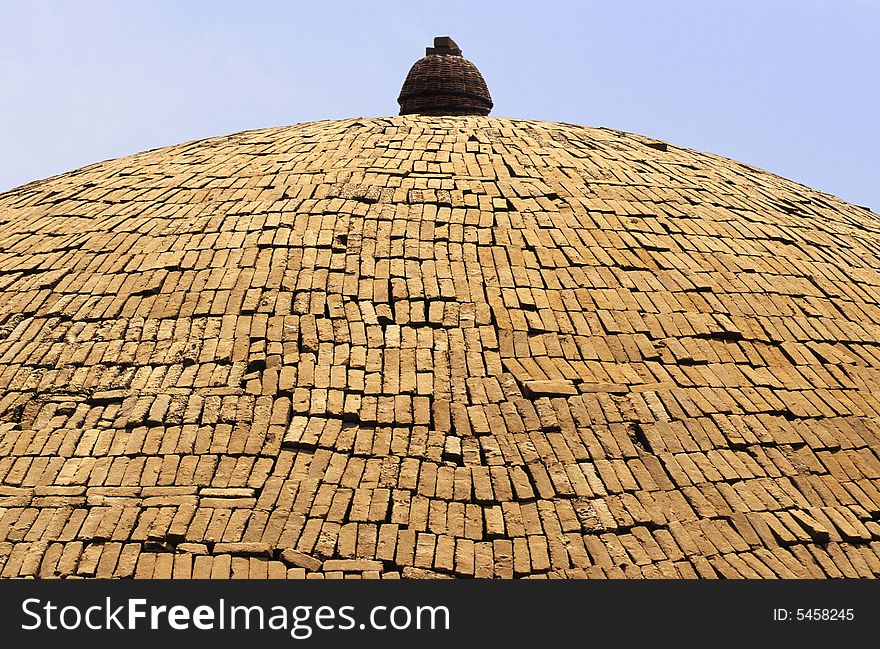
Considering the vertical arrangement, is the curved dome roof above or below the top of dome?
below

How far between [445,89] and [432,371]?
508 centimetres

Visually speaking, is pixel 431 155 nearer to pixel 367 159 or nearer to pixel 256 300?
pixel 367 159

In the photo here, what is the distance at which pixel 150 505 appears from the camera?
552 cm

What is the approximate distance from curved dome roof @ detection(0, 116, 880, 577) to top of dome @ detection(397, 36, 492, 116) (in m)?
1.76

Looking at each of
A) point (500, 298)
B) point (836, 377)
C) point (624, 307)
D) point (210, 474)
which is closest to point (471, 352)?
point (500, 298)

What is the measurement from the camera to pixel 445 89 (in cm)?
1073

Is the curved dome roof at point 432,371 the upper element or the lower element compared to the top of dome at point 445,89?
lower

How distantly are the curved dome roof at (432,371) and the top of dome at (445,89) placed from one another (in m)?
1.76

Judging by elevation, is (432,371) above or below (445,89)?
below

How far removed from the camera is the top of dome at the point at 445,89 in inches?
422

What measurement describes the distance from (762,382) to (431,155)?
11.0 ft

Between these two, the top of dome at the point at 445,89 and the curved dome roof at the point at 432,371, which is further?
the top of dome at the point at 445,89

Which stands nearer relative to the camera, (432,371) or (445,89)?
(432,371)

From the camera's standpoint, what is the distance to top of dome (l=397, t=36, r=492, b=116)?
10.7m
